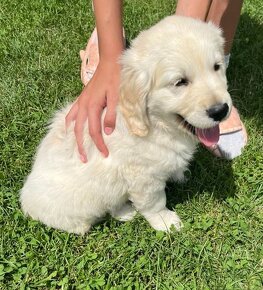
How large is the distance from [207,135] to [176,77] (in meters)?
0.53

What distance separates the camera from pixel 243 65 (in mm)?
4098

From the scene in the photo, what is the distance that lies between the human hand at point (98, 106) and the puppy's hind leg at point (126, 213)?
0.59m

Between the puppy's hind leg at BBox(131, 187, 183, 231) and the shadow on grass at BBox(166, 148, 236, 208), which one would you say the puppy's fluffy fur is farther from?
the shadow on grass at BBox(166, 148, 236, 208)

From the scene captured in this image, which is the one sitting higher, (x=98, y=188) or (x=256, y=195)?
(x=98, y=188)

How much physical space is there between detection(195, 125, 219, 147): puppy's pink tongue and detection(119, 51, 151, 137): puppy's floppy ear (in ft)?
1.15

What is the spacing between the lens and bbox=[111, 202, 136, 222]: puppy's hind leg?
297 centimetres

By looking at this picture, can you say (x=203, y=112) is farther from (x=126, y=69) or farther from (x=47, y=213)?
(x=47, y=213)

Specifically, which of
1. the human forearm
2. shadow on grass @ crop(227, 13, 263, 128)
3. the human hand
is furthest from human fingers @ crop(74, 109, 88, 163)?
shadow on grass @ crop(227, 13, 263, 128)

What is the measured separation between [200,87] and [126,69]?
387mm

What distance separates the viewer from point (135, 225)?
9.77ft

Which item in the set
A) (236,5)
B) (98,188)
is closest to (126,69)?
(98,188)

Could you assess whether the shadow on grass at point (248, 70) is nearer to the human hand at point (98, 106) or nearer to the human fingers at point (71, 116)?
the human hand at point (98, 106)

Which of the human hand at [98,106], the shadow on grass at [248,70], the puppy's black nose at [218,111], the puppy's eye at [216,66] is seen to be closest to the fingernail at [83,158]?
the human hand at [98,106]

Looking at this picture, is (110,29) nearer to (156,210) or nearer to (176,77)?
(176,77)
